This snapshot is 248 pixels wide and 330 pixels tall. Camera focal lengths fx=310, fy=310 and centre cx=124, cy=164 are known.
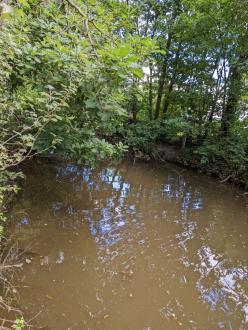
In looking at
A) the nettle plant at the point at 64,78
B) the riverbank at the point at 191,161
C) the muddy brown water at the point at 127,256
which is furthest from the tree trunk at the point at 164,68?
the nettle plant at the point at 64,78

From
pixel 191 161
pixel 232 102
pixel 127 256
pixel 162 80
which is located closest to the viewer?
pixel 127 256

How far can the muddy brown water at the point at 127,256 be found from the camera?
122 inches

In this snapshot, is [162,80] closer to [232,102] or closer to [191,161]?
[232,102]

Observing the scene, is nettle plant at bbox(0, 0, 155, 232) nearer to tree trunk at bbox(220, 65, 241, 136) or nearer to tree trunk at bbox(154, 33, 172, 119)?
tree trunk at bbox(220, 65, 241, 136)

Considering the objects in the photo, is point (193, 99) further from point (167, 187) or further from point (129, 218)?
point (129, 218)

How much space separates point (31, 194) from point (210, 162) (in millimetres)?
5419

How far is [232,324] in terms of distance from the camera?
123 inches

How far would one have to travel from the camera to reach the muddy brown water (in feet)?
10.2

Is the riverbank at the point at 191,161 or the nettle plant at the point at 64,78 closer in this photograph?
the nettle plant at the point at 64,78

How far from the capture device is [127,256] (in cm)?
406

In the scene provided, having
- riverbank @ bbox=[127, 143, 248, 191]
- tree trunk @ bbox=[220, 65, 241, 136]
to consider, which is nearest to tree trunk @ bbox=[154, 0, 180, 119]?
riverbank @ bbox=[127, 143, 248, 191]

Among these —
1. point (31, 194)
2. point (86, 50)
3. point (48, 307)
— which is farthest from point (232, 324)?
point (31, 194)

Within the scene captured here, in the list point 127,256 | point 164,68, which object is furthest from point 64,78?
point 164,68

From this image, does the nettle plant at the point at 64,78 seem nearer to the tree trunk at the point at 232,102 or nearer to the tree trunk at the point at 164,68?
the tree trunk at the point at 232,102
